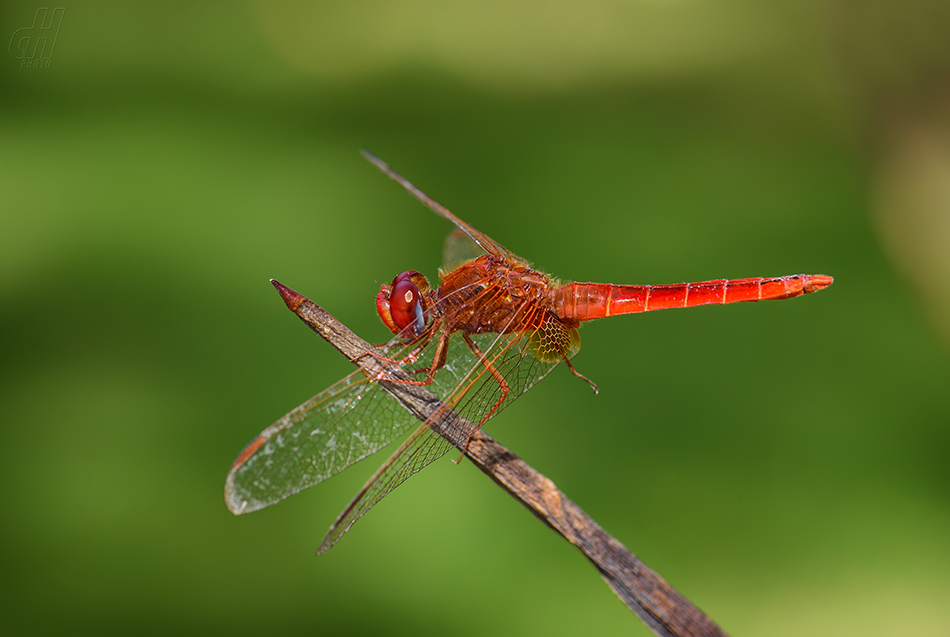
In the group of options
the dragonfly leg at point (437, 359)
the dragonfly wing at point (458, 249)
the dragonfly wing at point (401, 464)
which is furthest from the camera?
the dragonfly wing at point (458, 249)

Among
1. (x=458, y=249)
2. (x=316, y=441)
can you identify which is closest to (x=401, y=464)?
(x=316, y=441)

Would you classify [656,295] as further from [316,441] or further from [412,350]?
[316,441]

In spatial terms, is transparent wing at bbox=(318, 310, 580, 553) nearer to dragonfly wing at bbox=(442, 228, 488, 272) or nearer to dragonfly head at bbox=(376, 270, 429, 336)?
dragonfly head at bbox=(376, 270, 429, 336)

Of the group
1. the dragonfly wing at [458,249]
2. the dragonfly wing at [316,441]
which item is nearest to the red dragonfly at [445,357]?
the dragonfly wing at [316,441]

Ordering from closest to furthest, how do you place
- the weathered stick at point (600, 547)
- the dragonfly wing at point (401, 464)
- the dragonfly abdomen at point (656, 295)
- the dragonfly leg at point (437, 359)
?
the weathered stick at point (600, 547) < the dragonfly wing at point (401, 464) < the dragonfly leg at point (437, 359) < the dragonfly abdomen at point (656, 295)

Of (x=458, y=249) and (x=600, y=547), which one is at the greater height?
(x=458, y=249)

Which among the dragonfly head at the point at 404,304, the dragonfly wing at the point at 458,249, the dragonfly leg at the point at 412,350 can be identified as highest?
the dragonfly wing at the point at 458,249

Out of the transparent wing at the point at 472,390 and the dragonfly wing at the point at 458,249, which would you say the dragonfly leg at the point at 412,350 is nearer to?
the transparent wing at the point at 472,390
